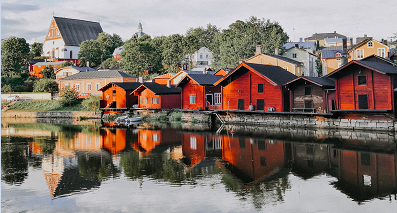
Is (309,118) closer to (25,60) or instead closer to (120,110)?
(120,110)

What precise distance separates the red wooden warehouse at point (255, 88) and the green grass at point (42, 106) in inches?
1063

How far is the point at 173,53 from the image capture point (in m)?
80.9

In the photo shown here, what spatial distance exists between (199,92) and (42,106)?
29504mm

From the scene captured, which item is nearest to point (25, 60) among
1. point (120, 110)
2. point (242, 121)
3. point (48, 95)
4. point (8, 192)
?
point (48, 95)

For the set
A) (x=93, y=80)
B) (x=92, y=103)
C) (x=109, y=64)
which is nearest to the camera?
(x=92, y=103)

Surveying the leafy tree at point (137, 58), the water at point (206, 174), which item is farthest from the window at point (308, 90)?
the leafy tree at point (137, 58)

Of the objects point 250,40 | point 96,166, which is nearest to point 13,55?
point 250,40

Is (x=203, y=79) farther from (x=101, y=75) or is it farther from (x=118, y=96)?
(x=101, y=75)

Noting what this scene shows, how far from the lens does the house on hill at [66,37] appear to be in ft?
354

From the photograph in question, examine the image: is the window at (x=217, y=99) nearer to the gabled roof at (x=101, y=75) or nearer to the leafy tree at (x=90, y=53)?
the gabled roof at (x=101, y=75)

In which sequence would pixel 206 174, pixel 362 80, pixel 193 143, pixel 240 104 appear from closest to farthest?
1. pixel 206 174
2. pixel 193 143
3. pixel 362 80
4. pixel 240 104

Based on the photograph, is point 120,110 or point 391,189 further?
point 120,110

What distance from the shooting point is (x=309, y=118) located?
118ft

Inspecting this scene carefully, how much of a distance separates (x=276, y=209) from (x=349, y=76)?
2467 cm
